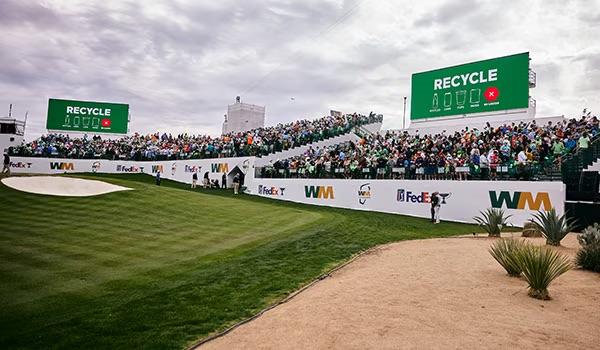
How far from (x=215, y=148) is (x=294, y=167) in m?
12.3

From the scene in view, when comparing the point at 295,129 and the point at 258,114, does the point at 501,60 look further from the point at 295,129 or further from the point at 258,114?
the point at 258,114

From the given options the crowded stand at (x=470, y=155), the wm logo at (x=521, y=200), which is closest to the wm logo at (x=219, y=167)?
the crowded stand at (x=470, y=155)

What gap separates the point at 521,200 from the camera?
2036 centimetres

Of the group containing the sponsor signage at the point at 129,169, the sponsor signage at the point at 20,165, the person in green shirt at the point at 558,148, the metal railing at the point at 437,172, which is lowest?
the sponsor signage at the point at 20,165

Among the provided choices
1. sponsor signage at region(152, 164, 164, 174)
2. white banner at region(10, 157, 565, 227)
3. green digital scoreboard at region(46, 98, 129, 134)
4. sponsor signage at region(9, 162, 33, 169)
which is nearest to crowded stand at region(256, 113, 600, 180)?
white banner at region(10, 157, 565, 227)

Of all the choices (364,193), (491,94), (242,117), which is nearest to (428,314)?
(364,193)

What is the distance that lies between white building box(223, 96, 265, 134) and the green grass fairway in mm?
45099

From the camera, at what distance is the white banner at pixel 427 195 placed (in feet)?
65.4

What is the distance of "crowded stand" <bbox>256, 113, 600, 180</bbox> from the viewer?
20891 mm

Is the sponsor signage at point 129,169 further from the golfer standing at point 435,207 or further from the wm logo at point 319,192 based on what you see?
the golfer standing at point 435,207

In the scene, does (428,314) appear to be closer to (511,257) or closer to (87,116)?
(511,257)

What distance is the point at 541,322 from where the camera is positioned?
22.1 feet

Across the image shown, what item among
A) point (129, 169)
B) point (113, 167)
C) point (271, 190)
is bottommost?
point (271, 190)

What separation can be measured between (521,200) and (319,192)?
48.6ft
